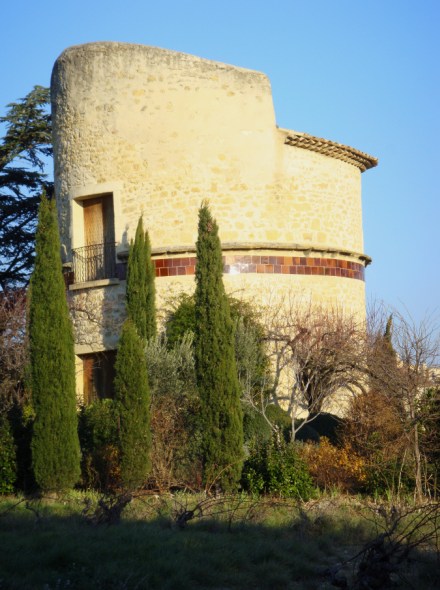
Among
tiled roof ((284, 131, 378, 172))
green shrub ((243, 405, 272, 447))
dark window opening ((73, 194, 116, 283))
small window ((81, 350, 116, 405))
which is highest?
tiled roof ((284, 131, 378, 172))

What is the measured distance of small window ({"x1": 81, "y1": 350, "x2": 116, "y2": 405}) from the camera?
2147 centimetres

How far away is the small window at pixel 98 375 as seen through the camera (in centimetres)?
2147

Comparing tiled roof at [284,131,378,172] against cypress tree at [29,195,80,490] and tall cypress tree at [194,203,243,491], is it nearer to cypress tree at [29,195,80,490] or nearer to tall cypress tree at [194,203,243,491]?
tall cypress tree at [194,203,243,491]

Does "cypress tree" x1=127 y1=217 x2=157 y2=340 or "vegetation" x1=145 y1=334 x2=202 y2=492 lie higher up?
"cypress tree" x1=127 y1=217 x2=157 y2=340

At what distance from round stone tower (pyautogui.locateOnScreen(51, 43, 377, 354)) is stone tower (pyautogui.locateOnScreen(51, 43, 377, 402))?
23 millimetres

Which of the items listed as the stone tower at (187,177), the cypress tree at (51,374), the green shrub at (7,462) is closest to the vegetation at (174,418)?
the cypress tree at (51,374)

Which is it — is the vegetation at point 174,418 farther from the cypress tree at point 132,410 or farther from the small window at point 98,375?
the small window at point 98,375

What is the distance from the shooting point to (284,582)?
10.1 metres

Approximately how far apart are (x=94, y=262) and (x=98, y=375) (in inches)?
Result: 103

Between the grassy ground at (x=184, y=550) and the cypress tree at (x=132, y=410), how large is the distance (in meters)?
2.62

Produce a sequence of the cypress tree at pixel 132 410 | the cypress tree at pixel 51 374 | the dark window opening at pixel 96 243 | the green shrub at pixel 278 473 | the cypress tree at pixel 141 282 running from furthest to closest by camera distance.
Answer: the dark window opening at pixel 96 243, the cypress tree at pixel 141 282, the cypress tree at pixel 51 374, the cypress tree at pixel 132 410, the green shrub at pixel 278 473

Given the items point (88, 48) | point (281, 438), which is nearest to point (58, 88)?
point (88, 48)

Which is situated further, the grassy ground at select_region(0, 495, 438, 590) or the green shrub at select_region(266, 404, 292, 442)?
the green shrub at select_region(266, 404, 292, 442)

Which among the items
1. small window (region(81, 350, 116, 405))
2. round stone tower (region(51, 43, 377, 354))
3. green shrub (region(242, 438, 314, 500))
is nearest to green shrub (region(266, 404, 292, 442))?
green shrub (region(242, 438, 314, 500))
